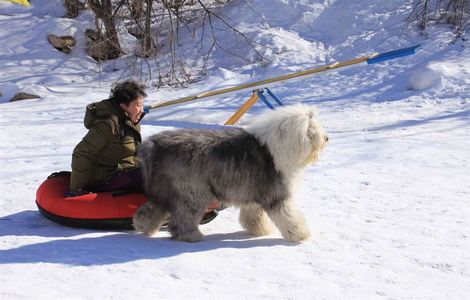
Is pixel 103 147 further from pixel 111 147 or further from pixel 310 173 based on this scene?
pixel 310 173

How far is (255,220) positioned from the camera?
16.6ft

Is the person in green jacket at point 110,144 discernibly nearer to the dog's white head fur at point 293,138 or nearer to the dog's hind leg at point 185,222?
the dog's hind leg at point 185,222

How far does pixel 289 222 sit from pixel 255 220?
0.40 metres

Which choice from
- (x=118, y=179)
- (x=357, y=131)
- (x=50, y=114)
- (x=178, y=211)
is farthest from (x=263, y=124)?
(x=50, y=114)

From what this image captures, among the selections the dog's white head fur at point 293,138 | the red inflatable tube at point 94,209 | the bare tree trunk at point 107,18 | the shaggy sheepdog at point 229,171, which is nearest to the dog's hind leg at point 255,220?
the shaggy sheepdog at point 229,171

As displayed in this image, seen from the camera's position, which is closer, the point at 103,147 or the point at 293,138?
the point at 293,138

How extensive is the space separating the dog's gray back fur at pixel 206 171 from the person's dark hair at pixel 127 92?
0.56 m

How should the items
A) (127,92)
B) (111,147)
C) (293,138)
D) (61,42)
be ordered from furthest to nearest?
(61,42), (111,147), (127,92), (293,138)

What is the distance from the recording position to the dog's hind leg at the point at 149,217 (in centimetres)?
488

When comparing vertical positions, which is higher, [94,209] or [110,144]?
[110,144]

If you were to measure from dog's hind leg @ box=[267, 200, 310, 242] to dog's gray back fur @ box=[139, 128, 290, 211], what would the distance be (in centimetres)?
6

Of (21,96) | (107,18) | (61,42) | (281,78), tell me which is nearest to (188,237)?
(281,78)

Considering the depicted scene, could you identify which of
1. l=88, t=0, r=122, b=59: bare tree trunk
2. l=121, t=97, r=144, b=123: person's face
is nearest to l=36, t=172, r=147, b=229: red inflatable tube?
l=121, t=97, r=144, b=123: person's face

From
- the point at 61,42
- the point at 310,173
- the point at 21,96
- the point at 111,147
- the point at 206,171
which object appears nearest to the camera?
the point at 206,171
